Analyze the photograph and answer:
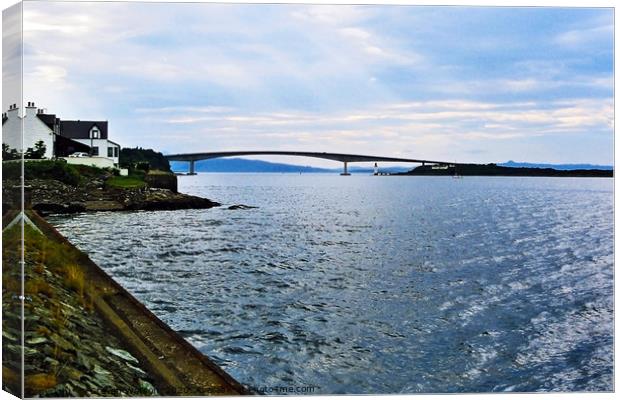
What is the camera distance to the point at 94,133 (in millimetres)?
5273

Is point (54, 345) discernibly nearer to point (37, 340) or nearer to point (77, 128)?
point (37, 340)

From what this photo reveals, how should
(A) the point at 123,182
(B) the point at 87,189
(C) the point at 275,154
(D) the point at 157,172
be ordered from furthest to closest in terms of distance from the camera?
(D) the point at 157,172 < (C) the point at 275,154 < (A) the point at 123,182 < (B) the point at 87,189

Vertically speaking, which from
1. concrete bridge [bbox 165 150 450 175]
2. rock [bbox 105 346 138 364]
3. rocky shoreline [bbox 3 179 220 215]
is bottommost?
rock [bbox 105 346 138 364]

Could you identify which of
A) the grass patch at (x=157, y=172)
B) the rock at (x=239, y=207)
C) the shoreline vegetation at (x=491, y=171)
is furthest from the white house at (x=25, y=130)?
the shoreline vegetation at (x=491, y=171)

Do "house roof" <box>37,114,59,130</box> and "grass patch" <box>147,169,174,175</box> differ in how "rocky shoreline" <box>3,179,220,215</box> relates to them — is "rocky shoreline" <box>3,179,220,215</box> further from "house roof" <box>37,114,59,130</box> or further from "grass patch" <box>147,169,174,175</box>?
"house roof" <box>37,114,59,130</box>

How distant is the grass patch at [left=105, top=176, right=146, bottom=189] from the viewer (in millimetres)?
5594

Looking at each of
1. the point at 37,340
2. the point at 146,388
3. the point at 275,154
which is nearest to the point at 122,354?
the point at 146,388

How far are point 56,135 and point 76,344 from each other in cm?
→ 188

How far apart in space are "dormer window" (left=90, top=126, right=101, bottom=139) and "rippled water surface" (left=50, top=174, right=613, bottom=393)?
85 cm

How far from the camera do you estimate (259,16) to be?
505cm

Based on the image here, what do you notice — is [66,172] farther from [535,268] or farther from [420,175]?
[535,268]

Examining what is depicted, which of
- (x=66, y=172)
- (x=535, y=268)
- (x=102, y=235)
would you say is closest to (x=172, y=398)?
(x=102, y=235)

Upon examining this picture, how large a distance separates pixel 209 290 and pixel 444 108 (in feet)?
12.1

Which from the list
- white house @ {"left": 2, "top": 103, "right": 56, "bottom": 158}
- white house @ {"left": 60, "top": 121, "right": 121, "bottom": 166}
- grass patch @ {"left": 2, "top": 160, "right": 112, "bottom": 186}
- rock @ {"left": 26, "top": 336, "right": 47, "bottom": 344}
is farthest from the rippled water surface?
rock @ {"left": 26, "top": 336, "right": 47, "bottom": 344}
